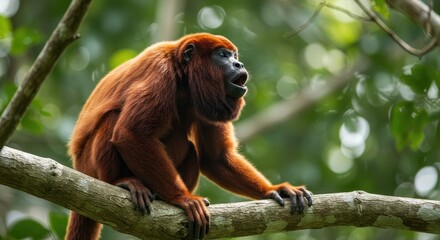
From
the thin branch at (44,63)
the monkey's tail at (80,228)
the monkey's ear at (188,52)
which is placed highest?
the monkey's ear at (188,52)

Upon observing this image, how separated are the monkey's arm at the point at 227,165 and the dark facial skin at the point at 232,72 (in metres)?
0.46

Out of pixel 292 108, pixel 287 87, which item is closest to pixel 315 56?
pixel 287 87

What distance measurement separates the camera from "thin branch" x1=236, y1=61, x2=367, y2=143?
1083cm

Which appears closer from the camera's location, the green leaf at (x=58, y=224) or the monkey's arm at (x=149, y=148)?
the monkey's arm at (x=149, y=148)

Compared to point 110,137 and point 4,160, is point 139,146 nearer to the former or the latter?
point 110,137

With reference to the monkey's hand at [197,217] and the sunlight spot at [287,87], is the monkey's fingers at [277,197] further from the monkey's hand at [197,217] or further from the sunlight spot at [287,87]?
the sunlight spot at [287,87]

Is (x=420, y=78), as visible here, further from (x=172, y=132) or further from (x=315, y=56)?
(x=315, y=56)

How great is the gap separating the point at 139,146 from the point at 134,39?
7.39 meters

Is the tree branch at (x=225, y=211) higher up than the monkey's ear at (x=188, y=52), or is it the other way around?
the monkey's ear at (x=188, y=52)

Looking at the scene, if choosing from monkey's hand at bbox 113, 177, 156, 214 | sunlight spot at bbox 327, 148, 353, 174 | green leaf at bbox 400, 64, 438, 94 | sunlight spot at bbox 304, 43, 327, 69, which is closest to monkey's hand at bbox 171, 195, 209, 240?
monkey's hand at bbox 113, 177, 156, 214

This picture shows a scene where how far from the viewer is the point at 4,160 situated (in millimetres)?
4230

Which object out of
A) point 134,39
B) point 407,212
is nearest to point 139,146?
point 407,212

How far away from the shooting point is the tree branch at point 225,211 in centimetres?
440

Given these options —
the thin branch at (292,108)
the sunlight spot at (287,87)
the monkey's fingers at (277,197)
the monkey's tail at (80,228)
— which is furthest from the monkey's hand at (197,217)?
the sunlight spot at (287,87)
